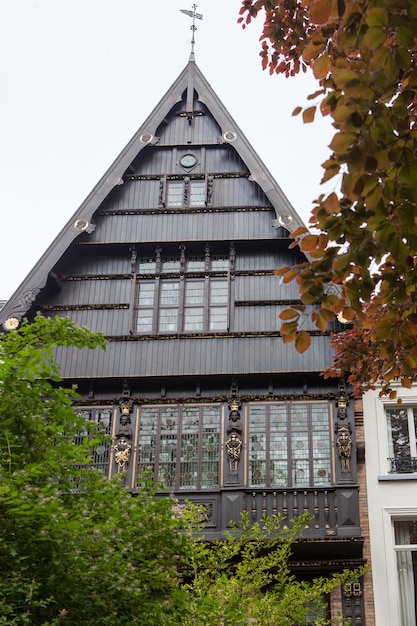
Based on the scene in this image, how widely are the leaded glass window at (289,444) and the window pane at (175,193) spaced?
19.2ft

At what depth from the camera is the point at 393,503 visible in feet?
62.9

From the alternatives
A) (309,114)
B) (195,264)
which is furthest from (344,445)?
(309,114)

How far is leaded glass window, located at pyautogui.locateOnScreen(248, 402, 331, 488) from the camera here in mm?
19312

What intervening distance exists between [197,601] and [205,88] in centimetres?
Result: 1527

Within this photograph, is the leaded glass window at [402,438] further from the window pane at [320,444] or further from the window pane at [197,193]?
the window pane at [197,193]

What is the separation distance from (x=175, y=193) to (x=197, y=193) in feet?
1.87

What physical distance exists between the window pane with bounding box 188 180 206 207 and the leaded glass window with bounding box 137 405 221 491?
5415mm

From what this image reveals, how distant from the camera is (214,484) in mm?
19406

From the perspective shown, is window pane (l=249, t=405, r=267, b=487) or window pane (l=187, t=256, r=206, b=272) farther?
window pane (l=187, t=256, r=206, b=272)

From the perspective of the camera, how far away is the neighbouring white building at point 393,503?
60.4ft

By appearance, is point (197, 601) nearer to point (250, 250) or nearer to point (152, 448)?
point (152, 448)

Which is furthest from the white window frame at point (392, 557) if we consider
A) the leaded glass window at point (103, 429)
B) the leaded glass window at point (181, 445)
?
the leaded glass window at point (103, 429)

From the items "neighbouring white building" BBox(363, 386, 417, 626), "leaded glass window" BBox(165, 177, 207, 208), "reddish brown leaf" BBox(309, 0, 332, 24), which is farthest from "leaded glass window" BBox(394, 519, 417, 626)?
Answer: "reddish brown leaf" BBox(309, 0, 332, 24)

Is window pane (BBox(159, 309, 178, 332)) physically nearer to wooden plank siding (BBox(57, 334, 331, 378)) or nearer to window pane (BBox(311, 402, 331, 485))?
wooden plank siding (BBox(57, 334, 331, 378))
